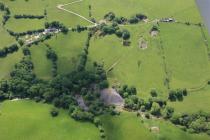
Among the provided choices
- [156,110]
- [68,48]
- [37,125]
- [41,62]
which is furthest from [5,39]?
[156,110]

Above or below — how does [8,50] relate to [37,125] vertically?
above

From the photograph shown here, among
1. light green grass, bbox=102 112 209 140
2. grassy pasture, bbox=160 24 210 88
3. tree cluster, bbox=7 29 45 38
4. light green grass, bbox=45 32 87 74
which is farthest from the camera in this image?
tree cluster, bbox=7 29 45 38

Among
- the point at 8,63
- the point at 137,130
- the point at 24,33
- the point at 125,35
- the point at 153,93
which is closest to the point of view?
the point at 137,130

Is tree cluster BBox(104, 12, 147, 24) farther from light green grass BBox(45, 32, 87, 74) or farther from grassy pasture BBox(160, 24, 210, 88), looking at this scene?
light green grass BBox(45, 32, 87, 74)

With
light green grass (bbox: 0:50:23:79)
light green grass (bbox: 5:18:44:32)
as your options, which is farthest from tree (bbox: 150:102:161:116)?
light green grass (bbox: 5:18:44:32)

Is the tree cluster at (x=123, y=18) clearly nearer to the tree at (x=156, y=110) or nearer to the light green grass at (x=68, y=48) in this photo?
the light green grass at (x=68, y=48)

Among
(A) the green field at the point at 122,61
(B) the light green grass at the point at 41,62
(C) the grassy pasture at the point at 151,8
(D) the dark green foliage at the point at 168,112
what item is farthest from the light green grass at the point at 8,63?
(D) the dark green foliage at the point at 168,112

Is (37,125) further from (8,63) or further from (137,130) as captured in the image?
(137,130)

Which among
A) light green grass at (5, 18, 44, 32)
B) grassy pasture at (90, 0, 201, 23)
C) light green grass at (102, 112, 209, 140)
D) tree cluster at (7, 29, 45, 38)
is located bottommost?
light green grass at (102, 112, 209, 140)
